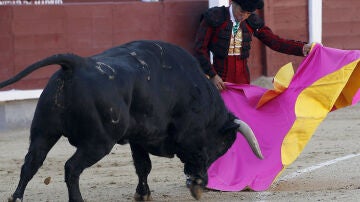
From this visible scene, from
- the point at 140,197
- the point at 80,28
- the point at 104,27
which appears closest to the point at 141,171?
the point at 140,197

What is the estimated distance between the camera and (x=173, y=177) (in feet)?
22.7

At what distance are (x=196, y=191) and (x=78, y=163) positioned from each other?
3.41ft

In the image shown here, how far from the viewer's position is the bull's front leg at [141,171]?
5863 millimetres

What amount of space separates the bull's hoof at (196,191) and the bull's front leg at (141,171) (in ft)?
0.95

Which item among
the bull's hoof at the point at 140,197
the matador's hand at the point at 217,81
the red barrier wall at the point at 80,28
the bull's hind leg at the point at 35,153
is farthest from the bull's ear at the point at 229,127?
the red barrier wall at the point at 80,28

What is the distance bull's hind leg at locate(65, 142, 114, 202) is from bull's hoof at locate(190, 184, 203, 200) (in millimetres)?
948

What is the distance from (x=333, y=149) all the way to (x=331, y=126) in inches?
66.4

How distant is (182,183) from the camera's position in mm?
6625

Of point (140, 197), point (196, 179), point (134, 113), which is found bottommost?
point (140, 197)

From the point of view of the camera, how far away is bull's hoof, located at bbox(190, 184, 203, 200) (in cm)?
573

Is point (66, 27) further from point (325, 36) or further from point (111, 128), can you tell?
point (111, 128)

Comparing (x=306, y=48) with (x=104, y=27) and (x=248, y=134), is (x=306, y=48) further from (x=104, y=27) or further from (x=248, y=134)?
(x=104, y=27)

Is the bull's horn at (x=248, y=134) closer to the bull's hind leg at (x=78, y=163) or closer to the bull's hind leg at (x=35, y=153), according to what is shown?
the bull's hind leg at (x=78, y=163)

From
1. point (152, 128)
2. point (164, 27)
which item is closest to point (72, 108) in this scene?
point (152, 128)
